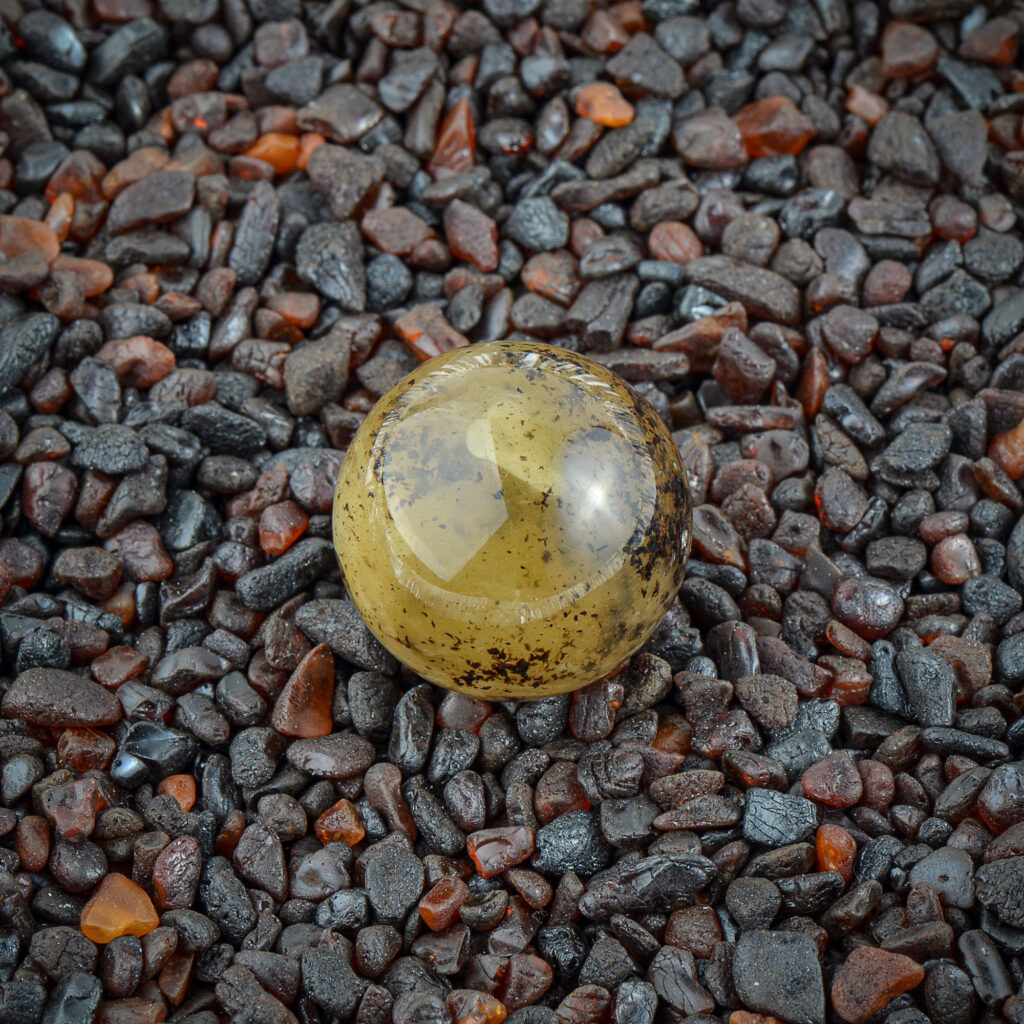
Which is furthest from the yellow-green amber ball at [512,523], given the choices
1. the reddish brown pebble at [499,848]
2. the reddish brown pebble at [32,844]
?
the reddish brown pebble at [32,844]

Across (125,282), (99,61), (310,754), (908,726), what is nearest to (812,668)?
(908,726)

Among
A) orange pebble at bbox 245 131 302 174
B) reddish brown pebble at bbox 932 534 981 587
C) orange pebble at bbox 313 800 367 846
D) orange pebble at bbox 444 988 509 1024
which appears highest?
orange pebble at bbox 245 131 302 174

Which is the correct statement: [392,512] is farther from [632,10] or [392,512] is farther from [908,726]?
[632,10]

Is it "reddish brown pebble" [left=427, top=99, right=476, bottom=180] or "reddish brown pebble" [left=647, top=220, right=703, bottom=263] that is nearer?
"reddish brown pebble" [left=647, top=220, right=703, bottom=263]

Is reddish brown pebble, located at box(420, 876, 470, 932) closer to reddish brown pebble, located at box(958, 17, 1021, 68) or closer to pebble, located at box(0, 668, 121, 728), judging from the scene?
pebble, located at box(0, 668, 121, 728)

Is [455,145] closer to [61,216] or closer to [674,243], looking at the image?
[674,243]

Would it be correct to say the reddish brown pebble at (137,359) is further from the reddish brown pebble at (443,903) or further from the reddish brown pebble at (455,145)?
the reddish brown pebble at (443,903)

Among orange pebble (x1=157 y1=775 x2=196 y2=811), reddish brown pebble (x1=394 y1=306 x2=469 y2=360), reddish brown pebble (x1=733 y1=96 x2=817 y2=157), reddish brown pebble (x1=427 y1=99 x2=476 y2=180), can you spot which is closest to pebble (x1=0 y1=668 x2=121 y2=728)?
orange pebble (x1=157 y1=775 x2=196 y2=811)
